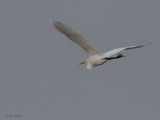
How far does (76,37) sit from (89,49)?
1376 mm

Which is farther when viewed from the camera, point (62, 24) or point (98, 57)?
point (98, 57)

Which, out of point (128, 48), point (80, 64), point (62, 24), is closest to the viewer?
point (62, 24)

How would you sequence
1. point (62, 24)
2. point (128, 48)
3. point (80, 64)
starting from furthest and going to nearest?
point (80, 64)
point (128, 48)
point (62, 24)

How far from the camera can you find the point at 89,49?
33781mm

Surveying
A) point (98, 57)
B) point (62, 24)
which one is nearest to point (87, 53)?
point (98, 57)

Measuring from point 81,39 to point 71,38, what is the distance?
456 mm

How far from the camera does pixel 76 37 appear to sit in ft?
107

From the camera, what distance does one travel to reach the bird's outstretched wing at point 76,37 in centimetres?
3206

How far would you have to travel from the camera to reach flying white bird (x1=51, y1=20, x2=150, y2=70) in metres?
32.2

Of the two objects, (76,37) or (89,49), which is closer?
(76,37)

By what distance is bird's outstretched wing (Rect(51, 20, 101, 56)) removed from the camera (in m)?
32.1

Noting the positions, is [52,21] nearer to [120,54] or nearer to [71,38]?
[71,38]

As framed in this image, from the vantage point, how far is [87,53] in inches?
1350

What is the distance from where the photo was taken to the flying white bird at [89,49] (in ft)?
106
